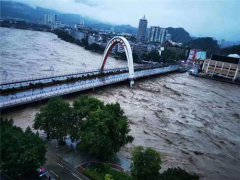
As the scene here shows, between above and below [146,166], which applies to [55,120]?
above

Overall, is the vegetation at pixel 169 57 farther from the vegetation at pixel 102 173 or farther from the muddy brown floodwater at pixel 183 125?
the vegetation at pixel 102 173

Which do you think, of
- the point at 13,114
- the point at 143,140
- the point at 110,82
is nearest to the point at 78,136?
the point at 143,140

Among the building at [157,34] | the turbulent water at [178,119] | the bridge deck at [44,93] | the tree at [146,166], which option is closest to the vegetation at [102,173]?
the tree at [146,166]

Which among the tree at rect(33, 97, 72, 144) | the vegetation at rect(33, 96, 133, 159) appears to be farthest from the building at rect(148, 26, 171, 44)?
the tree at rect(33, 97, 72, 144)

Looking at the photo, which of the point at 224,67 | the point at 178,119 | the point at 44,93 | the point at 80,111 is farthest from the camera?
the point at 224,67

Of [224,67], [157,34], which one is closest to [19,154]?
[224,67]

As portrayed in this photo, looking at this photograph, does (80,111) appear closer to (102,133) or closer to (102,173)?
(102,133)

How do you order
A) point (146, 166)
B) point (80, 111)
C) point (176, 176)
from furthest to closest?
point (80, 111) → point (146, 166) → point (176, 176)
